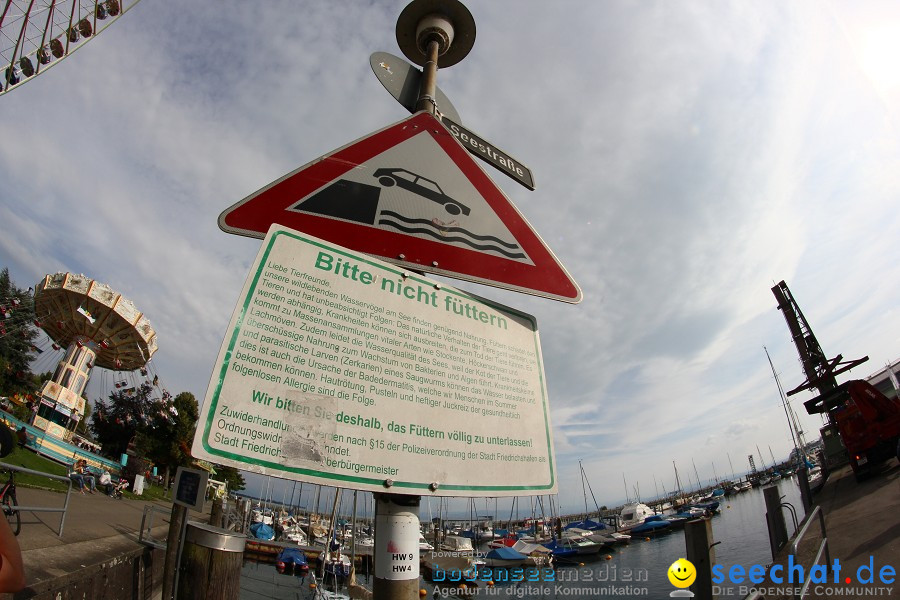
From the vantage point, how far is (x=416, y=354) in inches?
55.1

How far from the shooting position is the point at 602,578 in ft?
79.0

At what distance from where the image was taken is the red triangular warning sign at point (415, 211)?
1568 millimetres

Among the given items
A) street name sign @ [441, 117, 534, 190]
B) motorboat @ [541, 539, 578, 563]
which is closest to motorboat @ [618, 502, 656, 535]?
motorboat @ [541, 539, 578, 563]

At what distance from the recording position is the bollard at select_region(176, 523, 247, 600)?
11.6ft

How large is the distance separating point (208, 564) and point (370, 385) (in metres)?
3.66

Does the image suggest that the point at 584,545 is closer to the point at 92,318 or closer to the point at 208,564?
the point at 208,564

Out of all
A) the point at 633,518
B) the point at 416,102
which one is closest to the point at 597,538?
the point at 633,518

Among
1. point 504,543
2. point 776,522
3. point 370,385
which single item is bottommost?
point 504,543

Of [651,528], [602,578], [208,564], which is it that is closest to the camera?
[208,564]

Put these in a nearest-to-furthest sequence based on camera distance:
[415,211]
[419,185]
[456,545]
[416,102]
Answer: [415,211] < [419,185] < [416,102] < [456,545]

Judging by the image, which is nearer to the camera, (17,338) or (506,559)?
(506,559)

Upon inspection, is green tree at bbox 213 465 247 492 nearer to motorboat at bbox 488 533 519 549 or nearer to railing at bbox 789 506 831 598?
motorboat at bbox 488 533 519 549

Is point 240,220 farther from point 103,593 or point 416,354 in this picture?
point 103,593

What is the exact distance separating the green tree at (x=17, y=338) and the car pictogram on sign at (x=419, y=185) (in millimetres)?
48278
